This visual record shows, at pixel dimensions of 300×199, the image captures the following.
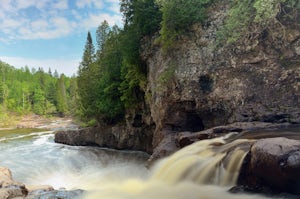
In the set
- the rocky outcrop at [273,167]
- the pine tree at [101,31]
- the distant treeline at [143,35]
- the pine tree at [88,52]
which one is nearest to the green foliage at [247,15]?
the distant treeline at [143,35]

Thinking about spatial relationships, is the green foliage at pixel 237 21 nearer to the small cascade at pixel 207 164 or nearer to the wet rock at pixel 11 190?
the small cascade at pixel 207 164

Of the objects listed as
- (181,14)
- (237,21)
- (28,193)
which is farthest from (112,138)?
(28,193)

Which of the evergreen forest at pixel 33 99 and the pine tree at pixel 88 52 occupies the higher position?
the pine tree at pixel 88 52

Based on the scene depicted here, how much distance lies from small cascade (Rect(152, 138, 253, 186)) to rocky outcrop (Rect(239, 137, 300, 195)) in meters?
0.35

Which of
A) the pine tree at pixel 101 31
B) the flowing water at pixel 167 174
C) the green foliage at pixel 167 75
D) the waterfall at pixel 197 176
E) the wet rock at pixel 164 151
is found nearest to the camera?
the waterfall at pixel 197 176

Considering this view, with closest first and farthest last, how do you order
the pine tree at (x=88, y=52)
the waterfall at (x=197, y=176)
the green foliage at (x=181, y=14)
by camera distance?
the waterfall at (x=197, y=176) < the green foliage at (x=181, y=14) < the pine tree at (x=88, y=52)

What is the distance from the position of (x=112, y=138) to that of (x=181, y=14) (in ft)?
38.1

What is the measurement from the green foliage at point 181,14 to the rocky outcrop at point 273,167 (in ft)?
29.6

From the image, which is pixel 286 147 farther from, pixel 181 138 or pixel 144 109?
pixel 144 109

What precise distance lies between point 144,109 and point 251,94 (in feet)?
29.8

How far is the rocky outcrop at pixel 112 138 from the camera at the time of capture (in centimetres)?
2056

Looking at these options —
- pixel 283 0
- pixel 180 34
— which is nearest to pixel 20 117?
pixel 180 34

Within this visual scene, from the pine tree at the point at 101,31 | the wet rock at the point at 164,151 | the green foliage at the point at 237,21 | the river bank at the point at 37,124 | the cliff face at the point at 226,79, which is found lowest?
the river bank at the point at 37,124

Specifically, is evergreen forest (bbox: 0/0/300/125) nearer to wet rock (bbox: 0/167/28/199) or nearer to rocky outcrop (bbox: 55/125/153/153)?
rocky outcrop (bbox: 55/125/153/153)
